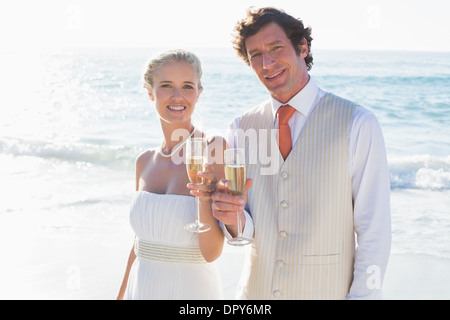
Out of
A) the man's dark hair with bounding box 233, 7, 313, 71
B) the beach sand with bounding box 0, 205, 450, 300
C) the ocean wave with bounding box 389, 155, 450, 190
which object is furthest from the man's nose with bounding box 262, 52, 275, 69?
the ocean wave with bounding box 389, 155, 450, 190

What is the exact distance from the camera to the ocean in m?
5.91

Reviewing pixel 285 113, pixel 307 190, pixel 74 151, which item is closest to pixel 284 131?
pixel 285 113

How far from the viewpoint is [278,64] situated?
2506 mm

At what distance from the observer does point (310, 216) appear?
2.41 metres

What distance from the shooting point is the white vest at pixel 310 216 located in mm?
2404

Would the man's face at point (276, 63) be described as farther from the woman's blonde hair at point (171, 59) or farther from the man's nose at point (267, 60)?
the woman's blonde hair at point (171, 59)

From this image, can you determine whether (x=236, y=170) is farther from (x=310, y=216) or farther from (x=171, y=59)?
(x=171, y=59)

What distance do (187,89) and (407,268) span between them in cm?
419

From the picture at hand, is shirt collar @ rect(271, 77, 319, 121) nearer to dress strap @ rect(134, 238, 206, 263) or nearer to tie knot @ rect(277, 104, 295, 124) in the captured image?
tie knot @ rect(277, 104, 295, 124)

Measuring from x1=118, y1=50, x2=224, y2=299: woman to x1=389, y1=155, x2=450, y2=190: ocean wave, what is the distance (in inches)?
315

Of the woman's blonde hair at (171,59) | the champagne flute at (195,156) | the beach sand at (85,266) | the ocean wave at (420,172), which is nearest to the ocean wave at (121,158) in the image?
the ocean wave at (420,172)
